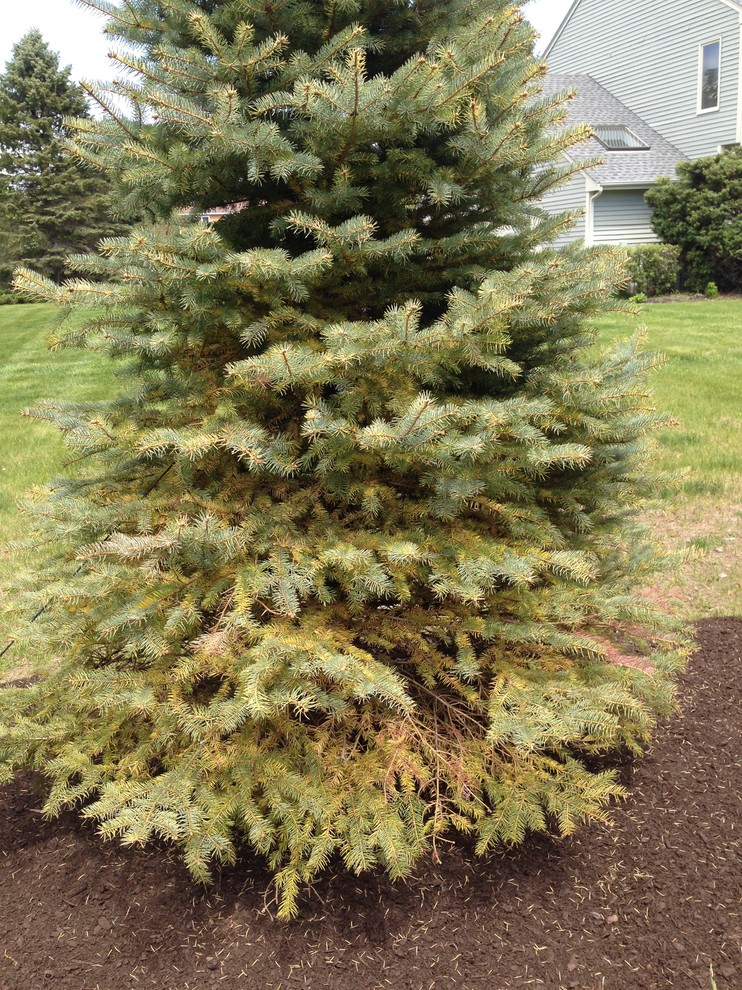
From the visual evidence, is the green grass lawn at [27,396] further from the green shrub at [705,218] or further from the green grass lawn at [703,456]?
the green shrub at [705,218]

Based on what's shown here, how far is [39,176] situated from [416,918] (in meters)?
29.2

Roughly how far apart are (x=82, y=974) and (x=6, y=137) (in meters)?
30.4

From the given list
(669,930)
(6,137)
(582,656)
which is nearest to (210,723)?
(582,656)

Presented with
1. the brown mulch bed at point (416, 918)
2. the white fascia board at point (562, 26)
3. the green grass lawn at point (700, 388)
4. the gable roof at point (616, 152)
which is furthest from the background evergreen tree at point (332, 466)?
the white fascia board at point (562, 26)

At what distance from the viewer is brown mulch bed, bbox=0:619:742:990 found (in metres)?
2.26

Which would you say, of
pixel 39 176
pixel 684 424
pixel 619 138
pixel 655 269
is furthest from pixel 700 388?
pixel 39 176

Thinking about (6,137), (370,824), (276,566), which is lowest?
(370,824)

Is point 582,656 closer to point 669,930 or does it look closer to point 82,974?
point 669,930

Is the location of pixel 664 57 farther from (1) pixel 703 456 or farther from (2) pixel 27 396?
(2) pixel 27 396

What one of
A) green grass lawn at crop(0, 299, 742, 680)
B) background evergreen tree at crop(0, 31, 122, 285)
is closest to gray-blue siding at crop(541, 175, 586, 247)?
green grass lawn at crop(0, 299, 742, 680)

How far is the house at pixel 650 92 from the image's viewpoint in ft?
61.7

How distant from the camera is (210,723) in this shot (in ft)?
7.54

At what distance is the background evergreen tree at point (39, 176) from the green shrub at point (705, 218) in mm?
17312

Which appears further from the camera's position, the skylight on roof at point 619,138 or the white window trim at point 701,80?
the skylight on roof at point 619,138
